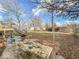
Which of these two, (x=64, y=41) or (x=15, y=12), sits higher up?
(x=15, y=12)

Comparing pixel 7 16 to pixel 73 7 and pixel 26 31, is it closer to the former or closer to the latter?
pixel 26 31

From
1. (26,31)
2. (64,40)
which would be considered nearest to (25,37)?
(26,31)

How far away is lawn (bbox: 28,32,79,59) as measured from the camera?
9383 millimetres

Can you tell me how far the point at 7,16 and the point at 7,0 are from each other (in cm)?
29

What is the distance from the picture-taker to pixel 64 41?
9406 mm

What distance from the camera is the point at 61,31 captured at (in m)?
9.40

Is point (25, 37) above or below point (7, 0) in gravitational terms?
below

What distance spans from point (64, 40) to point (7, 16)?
1.14m

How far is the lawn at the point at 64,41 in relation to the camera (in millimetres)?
9383

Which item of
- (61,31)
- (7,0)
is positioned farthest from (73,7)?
(7,0)

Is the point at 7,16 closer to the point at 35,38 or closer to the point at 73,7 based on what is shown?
the point at 35,38

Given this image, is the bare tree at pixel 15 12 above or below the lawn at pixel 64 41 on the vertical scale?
above

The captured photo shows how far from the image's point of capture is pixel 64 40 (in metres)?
9.40

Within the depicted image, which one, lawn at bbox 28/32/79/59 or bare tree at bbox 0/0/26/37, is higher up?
bare tree at bbox 0/0/26/37
